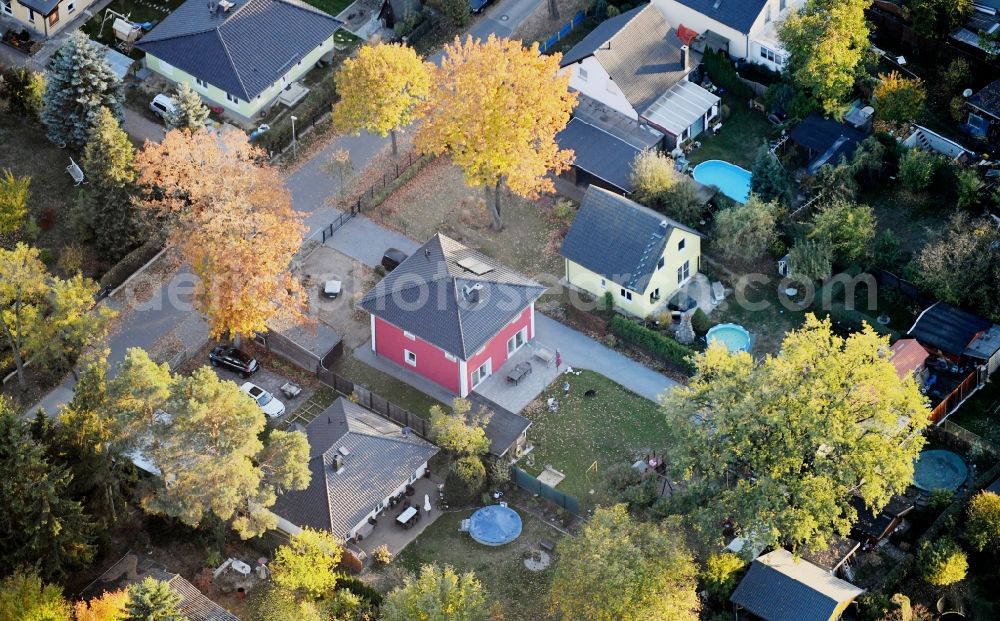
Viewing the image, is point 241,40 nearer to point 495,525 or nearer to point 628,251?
point 628,251

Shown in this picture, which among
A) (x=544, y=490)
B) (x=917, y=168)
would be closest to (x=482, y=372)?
(x=544, y=490)

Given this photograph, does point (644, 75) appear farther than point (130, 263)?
Yes

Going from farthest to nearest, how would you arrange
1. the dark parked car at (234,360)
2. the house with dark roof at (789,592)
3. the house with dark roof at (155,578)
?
the dark parked car at (234,360) < the house with dark roof at (155,578) < the house with dark roof at (789,592)

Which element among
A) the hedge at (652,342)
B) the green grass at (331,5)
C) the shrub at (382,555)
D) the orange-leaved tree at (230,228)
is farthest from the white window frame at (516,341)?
the green grass at (331,5)

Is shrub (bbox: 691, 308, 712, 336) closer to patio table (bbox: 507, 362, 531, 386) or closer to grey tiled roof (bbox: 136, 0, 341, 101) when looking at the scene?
patio table (bbox: 507, 362, 531, 386)

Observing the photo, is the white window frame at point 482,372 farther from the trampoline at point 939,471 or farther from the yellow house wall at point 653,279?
the trampoline at point 939,471

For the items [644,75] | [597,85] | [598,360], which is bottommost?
[598,360]

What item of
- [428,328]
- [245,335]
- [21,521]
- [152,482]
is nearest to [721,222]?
[428,328]
